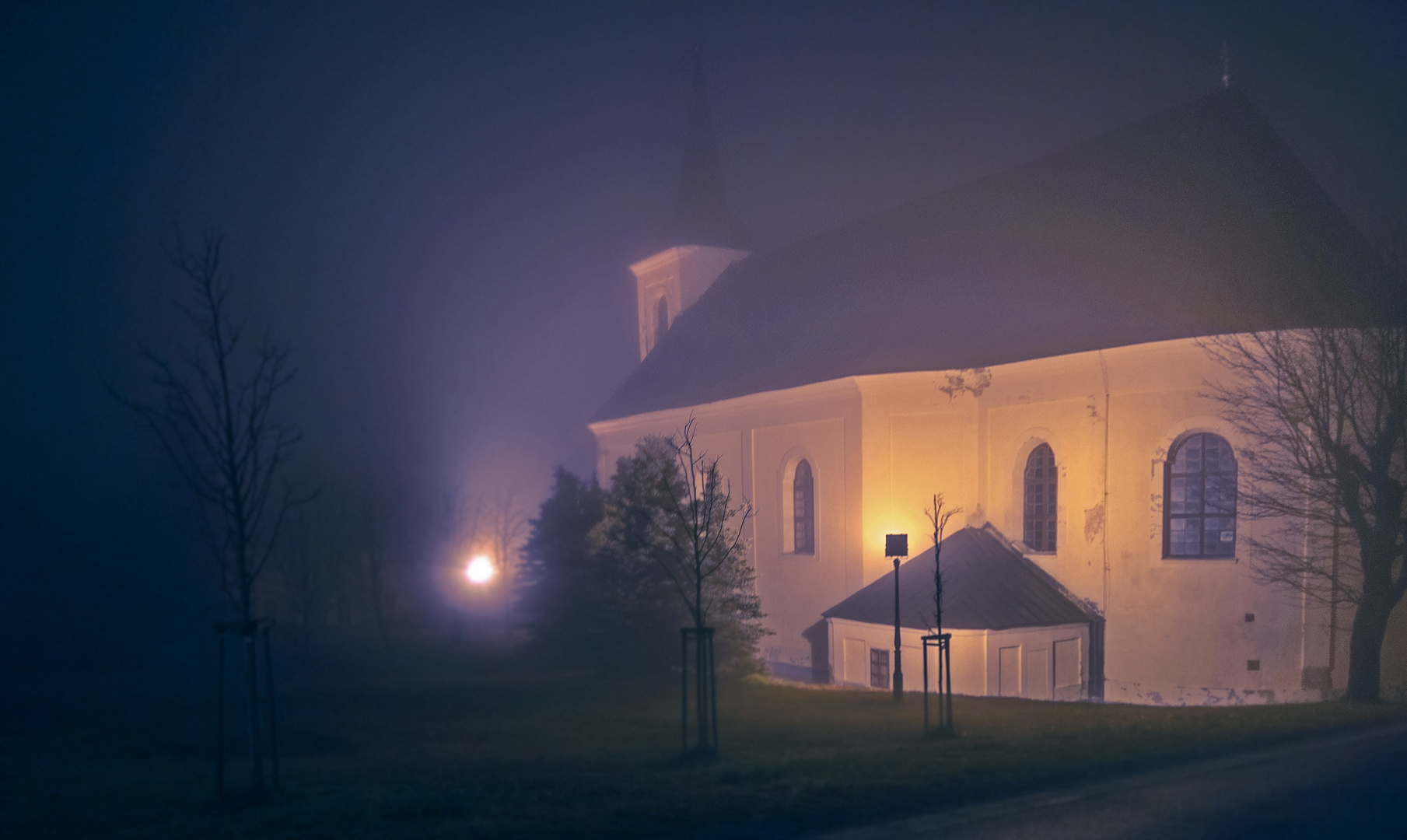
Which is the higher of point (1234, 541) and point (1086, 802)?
point (1234, 541)

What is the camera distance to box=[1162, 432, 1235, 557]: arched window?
19.3 meters

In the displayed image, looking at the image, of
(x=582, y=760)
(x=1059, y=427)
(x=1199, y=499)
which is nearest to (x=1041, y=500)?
(x=1059, y=427)

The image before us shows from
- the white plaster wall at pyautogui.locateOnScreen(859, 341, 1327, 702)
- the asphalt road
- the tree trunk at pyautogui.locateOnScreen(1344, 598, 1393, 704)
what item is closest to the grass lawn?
the asphalt road

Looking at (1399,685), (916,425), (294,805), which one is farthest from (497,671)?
(1399,685)

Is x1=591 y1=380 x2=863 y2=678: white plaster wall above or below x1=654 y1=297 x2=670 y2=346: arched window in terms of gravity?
below

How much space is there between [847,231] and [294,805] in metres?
25.6

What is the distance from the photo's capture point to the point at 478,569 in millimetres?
47344

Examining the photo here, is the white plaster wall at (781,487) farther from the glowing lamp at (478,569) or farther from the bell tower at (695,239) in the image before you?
the glowing lamp at (478,569)

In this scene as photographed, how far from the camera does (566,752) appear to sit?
517 inches

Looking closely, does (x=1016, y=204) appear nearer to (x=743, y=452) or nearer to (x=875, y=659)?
(x=743, y=452)

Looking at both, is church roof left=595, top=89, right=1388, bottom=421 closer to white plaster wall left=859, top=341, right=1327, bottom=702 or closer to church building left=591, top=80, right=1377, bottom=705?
church building left=591, top=80, right=1377, bottom=705

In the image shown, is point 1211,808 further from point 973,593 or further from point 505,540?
point 505,540

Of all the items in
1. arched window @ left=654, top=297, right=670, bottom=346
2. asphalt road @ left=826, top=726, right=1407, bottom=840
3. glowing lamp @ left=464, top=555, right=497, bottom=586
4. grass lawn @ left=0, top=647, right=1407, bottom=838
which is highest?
arched window @ left=654, top=297, right=670, bottom=346

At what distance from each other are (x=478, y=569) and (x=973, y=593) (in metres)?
32.5
